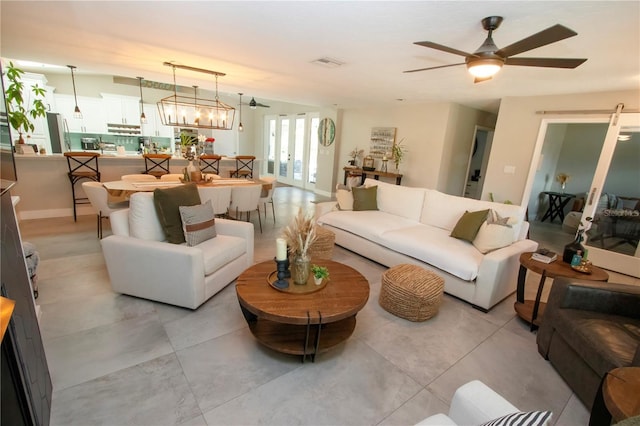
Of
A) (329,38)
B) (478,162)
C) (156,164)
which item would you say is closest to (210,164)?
(156,164)

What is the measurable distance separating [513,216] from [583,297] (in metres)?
1.21

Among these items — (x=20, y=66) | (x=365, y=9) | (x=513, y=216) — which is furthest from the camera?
(x=20, y=66)

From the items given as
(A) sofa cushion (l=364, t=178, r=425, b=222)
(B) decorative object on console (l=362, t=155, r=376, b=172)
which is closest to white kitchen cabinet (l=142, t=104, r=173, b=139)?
(B) decorative object on console (l=362, t=155, r=376, b=172)

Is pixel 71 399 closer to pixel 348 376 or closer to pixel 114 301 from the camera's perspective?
pixel 114 301

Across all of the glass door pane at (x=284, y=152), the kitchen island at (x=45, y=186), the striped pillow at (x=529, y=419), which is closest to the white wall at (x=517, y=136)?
the striped pillow at (x=529, y=419)

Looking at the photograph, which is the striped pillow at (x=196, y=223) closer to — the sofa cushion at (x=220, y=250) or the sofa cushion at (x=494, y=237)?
the sofa cushion at (x=220, y=250)

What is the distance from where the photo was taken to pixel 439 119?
5.74 m

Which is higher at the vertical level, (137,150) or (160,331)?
(137,150)

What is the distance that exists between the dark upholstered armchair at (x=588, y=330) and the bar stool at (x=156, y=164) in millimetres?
5784

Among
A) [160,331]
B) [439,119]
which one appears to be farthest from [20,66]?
[439,119]

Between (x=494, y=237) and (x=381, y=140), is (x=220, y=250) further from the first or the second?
(x=381, y=140)

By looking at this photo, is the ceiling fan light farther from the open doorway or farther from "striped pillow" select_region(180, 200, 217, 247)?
the open doorway

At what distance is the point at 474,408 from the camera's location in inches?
43.5

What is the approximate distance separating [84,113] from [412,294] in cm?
867
